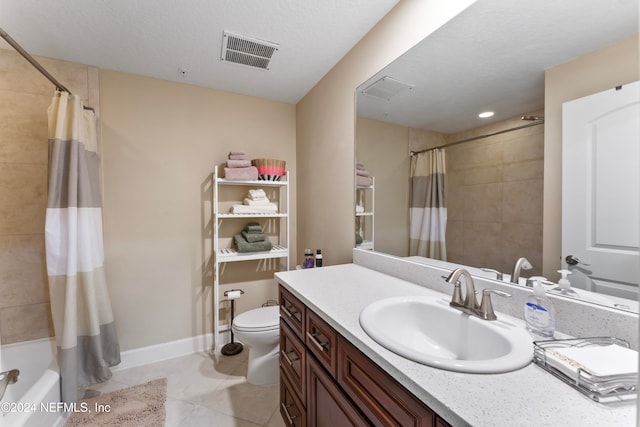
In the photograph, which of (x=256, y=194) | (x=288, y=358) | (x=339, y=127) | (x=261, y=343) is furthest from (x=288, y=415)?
(x=339, y=127)

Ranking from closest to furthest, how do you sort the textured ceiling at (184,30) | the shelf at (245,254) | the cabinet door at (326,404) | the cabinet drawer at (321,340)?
1. the cabinet door at (326,404)
2. the cabinet drawer at (321,340)
3. the textured ceiling at (184,30)
4. the shelf at (245,254)

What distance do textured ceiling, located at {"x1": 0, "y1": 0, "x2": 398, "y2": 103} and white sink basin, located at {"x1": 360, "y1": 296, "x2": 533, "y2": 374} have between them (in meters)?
1.49

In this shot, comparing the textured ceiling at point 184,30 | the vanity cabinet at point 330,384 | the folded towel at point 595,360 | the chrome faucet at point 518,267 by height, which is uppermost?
the textured ceiling at point 184,30

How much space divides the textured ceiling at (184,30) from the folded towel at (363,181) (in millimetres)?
868

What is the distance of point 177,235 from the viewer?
82.6 inches

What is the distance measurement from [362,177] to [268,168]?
3.01 feet

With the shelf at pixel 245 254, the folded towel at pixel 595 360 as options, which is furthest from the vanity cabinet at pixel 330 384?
the shelf at pixel 245 254

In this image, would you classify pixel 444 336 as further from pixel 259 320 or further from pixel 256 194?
pixel 256 194

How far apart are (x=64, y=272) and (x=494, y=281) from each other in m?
2.26

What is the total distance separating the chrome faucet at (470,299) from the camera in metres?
0.81

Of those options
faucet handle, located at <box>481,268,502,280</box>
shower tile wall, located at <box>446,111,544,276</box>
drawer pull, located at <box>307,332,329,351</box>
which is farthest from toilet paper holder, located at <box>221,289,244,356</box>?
faucet handle, located at <box>481,268,502,280</box>

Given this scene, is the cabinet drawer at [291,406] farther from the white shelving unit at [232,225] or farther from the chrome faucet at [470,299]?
the white shelving unit at [232,225]

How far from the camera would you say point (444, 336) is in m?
0.89

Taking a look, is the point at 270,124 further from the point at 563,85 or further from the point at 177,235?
the point at 563,85
